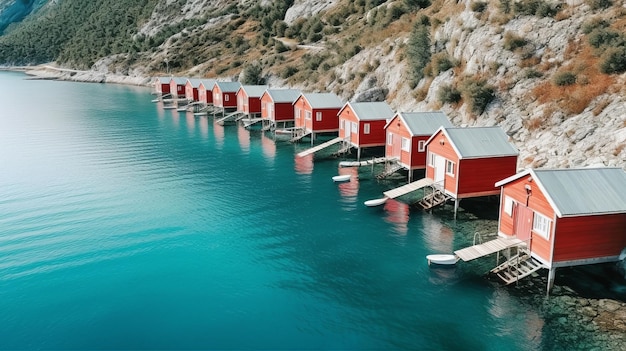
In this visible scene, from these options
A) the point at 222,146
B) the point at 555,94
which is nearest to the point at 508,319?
the point at 555,94

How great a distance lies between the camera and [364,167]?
176ft

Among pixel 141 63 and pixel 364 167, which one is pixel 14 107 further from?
pixel 364 167

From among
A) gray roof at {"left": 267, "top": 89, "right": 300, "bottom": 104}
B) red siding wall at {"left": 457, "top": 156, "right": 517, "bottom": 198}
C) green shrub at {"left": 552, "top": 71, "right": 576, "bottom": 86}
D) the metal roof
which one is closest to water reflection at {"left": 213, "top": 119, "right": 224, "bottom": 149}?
gray roof at {"left": 267, "top": 89, "right": 300, "bottom": 104}

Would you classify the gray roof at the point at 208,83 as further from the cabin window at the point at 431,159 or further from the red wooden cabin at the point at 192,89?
the cabin window at the point at 431,159

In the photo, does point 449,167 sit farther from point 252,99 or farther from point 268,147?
point 252,99

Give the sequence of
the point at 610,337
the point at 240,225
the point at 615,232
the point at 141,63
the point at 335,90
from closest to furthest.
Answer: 1. the point at 610,337
2. the point at 615,232
3. the point at 240,225
4. the point at 335,90
5. the point at 141,63

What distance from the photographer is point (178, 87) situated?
120 metres

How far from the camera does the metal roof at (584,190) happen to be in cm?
2516

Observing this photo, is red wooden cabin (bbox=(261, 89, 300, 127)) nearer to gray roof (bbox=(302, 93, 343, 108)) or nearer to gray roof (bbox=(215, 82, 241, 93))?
gray roof (bbox=(302, 93, 343, 108))

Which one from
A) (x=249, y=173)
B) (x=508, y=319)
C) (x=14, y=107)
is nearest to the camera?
(x=508, y=319)

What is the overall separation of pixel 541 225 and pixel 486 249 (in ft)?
11.4

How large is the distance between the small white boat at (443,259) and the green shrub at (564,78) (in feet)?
86.9

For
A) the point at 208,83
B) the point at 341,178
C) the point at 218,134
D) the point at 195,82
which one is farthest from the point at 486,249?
Result: the point at 195,82

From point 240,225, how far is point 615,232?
24324 mm
